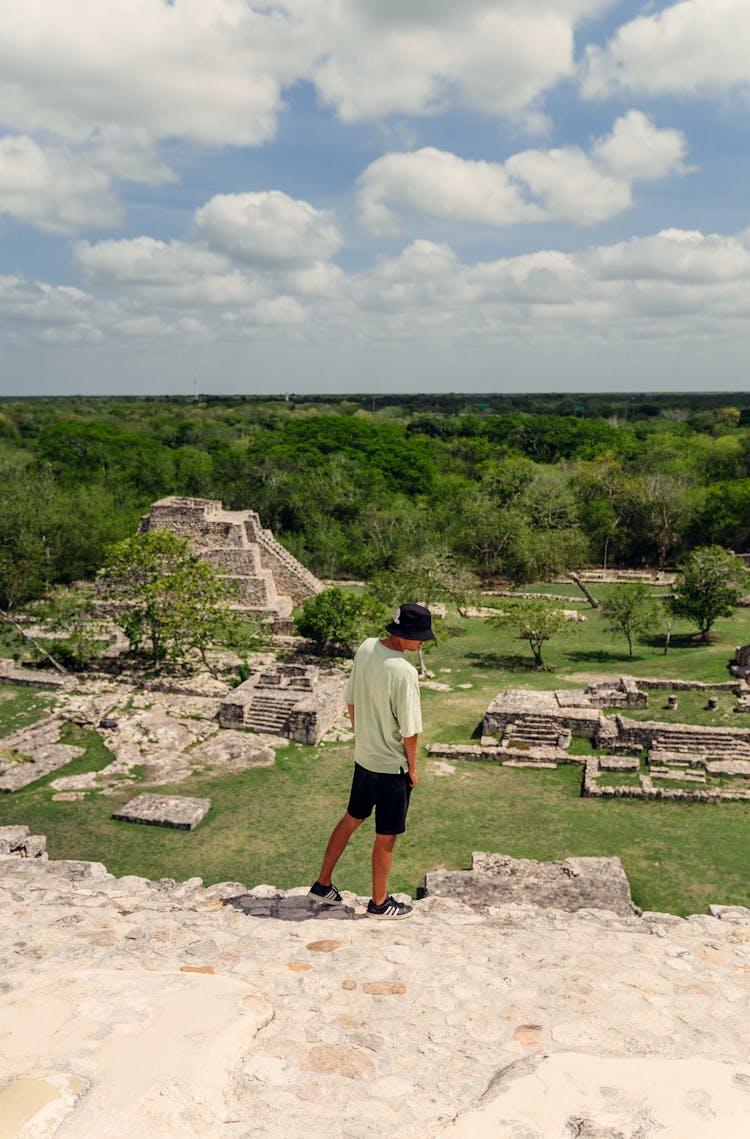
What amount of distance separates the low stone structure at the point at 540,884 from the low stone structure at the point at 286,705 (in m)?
6.13

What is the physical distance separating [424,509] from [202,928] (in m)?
36.2

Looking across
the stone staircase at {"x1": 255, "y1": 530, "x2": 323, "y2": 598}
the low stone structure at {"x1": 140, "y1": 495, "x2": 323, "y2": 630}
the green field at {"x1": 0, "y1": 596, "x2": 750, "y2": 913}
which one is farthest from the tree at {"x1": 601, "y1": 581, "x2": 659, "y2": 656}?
the stone staircase at {"x1": 255, "y1": 530, "x2": 323, "y2": 598}

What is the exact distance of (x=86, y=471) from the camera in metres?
45.9

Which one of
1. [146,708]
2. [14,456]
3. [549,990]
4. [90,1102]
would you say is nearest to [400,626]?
[549,990]

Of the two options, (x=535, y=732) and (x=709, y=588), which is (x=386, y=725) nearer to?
(x=535, y=732)

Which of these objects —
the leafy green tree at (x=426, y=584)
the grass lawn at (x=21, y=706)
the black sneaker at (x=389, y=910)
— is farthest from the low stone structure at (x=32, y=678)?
the black sneaker at (x=389, y=910)

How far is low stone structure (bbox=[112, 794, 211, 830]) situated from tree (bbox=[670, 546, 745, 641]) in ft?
53.8

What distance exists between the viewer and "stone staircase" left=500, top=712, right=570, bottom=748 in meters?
15.0

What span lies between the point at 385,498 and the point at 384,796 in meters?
35.8

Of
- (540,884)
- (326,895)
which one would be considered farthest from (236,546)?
(326,895)

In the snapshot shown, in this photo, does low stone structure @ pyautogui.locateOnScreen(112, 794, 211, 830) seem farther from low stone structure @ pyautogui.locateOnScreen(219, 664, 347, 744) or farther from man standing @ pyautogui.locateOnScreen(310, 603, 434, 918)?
man standing @ pyautogui.locateOnScreen(310, 603, 434, 918)

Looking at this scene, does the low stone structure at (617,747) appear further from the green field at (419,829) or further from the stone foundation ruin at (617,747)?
the green field at (419,829)

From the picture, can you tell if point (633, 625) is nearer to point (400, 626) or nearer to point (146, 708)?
point (146, 708)

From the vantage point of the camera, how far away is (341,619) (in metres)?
20.6
